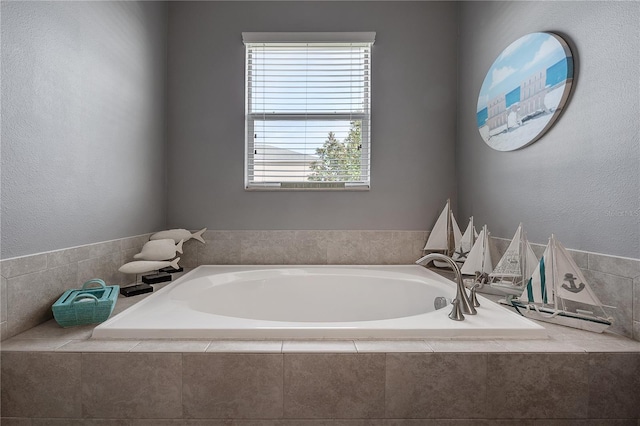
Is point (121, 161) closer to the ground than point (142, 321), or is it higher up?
higher up

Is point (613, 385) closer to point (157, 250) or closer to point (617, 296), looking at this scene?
point (617, 296)

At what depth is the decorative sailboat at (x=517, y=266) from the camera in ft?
5.09

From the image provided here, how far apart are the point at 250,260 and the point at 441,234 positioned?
54.3 inches

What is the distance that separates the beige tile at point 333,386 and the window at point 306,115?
4.92 ft

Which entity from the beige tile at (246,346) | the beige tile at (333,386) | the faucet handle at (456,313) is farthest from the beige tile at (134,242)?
the faucet handle at (456,313)

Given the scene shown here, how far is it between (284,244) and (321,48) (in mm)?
1475

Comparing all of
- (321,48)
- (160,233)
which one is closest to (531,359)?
(160,233)

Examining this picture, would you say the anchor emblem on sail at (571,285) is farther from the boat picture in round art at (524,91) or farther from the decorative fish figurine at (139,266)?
the decorative fish figurine at (139,266)

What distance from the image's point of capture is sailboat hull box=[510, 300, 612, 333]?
118 cm

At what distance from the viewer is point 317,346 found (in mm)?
1064

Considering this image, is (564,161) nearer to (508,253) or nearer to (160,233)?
(508,253)

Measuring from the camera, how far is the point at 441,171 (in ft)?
7.93

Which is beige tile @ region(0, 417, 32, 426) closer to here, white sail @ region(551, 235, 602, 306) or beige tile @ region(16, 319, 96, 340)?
beige tile @ region(16, 319, 96, 340)

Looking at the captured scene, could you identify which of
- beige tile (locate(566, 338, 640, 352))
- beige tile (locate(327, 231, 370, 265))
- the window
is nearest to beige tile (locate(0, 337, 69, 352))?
the window
